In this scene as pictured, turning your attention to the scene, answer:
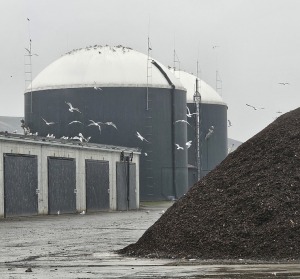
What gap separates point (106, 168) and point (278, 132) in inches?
1587

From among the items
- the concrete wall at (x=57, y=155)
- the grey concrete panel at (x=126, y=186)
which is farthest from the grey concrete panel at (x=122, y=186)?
the concrete wall at (x=57, y=155)

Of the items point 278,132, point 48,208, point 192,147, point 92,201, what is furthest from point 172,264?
point 192,147

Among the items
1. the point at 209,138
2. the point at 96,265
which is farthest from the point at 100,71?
the point at 96,265

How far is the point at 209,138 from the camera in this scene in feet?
292

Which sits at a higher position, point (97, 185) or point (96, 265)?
point (97, 185)

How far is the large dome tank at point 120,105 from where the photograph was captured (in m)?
70.2

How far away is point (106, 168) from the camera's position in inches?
2422

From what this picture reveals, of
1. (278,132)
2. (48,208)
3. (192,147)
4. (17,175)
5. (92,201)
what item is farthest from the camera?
(192,147)

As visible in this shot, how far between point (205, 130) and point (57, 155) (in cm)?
3590

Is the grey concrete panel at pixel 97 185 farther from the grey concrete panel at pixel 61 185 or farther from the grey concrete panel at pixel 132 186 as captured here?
the grey concrete panel at pixel 132 186

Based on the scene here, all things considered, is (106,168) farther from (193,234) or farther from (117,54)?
(193,234)

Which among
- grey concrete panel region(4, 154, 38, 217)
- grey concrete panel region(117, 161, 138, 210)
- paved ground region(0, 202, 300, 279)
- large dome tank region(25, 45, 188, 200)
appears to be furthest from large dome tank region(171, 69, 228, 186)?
paved ground region(0, 202, 300, 279)

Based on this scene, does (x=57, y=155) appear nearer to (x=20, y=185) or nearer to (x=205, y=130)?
(x=20, y=185)

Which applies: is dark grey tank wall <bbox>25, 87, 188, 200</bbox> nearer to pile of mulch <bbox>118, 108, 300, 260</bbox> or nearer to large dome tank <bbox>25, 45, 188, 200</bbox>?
large dome tank <bbox>25, 45, 188, 200</bbox>
